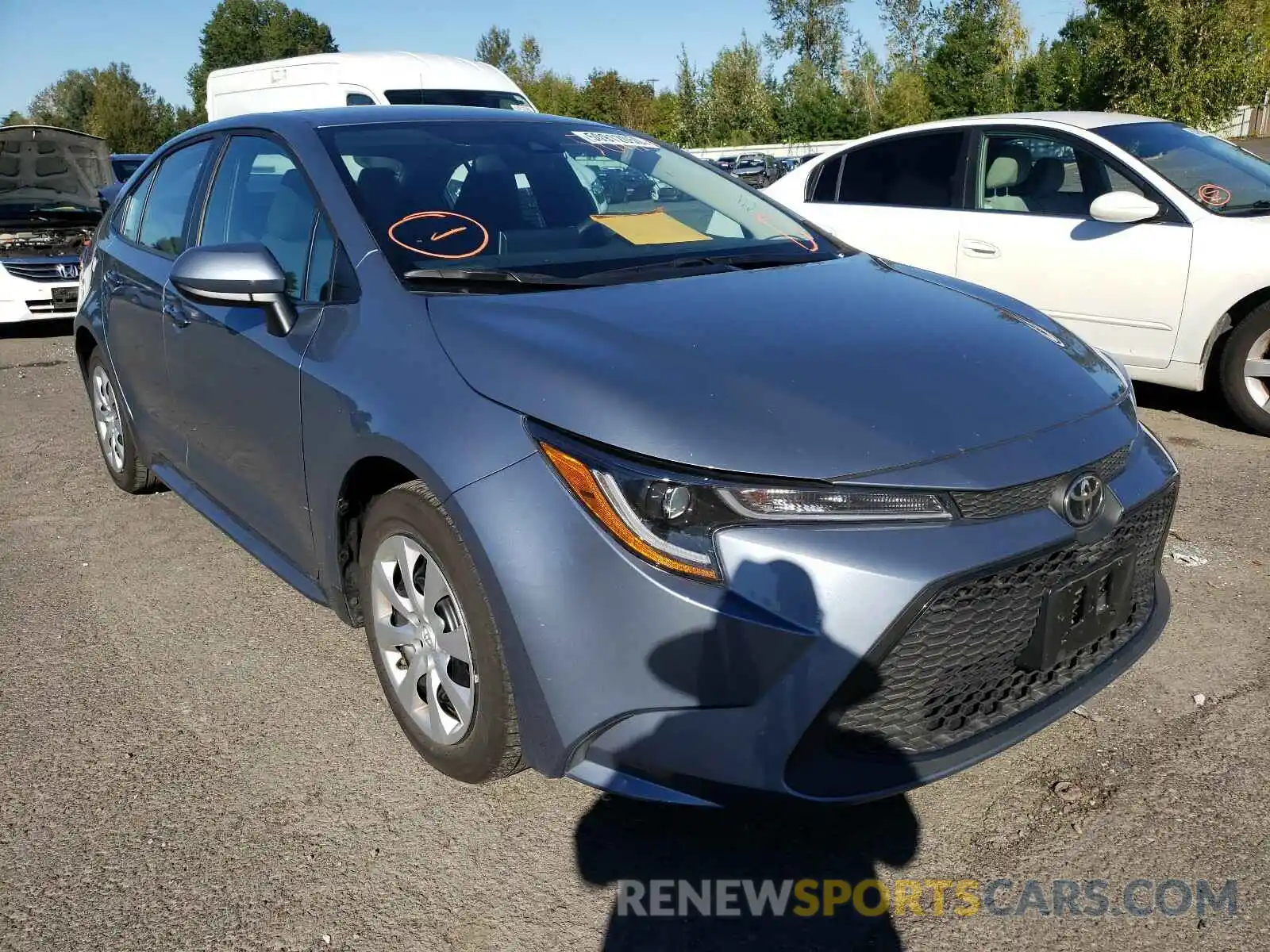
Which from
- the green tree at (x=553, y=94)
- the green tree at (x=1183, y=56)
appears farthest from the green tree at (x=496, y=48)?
the green tree at (x=1183, y=56)

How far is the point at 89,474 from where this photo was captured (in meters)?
5.22

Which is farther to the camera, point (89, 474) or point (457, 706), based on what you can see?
point (89, 474)

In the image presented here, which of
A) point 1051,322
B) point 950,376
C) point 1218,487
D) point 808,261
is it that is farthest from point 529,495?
point 1218,487

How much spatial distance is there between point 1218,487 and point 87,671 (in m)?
4.33

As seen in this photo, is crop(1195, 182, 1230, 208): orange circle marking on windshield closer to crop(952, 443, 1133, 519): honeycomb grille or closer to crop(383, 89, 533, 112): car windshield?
crop(952, 443, 1133, 519): honeycomb grille

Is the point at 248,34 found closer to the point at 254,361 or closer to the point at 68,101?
the point at 68,101

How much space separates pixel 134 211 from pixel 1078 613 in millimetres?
3871

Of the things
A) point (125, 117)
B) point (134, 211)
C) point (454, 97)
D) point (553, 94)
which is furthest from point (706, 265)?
point (125, 117)

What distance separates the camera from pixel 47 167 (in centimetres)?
1037

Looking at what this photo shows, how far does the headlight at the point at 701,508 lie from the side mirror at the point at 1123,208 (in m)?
3.84

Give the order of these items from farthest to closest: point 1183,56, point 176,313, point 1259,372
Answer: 1. point 1183,56
2. point 1259,372
3. point 176,313

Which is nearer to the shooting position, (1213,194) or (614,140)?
(614,140)

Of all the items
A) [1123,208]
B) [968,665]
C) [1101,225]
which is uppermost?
[1123,208]

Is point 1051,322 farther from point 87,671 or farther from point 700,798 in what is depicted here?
point 87,671
